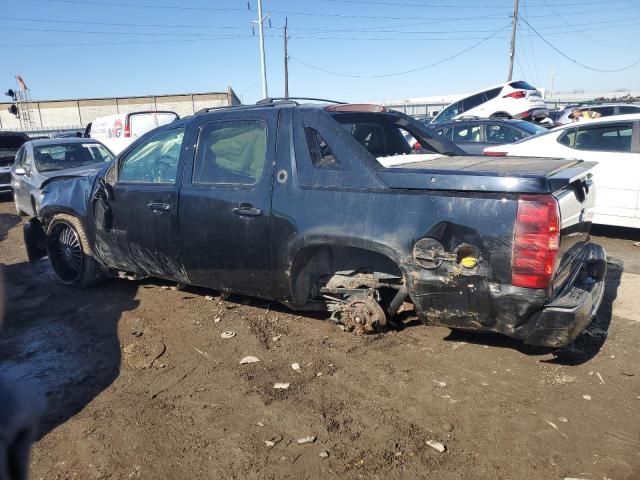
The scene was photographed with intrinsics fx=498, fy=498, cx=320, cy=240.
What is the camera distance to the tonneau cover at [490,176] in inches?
109

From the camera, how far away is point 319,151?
355 centimetres

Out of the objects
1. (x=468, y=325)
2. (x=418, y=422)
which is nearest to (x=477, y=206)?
(x=468, y=325)

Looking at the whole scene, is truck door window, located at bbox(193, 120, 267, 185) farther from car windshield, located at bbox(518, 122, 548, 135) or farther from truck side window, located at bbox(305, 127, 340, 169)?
car windshield, located at bbox(518, 122, 548, 135)

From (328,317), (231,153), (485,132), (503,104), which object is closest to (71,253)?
(231,153)

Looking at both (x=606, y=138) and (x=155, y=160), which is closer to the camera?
(x=155, y=160)

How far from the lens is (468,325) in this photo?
313 cm

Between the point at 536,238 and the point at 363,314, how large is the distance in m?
1.37

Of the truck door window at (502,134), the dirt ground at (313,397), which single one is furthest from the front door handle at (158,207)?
the truck door window at (502,134)

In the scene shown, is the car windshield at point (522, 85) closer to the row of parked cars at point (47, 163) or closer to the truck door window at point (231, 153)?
the row of parked cars at point (47, 163)

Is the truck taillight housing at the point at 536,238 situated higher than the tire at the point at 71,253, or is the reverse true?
the truck taillight housing at the point at 536,238

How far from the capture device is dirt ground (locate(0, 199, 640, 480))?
251 centimetres

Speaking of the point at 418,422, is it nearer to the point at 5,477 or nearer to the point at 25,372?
the point at 5,477

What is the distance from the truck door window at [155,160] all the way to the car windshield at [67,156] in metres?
5.30

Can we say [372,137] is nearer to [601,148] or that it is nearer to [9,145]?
[601,148]
